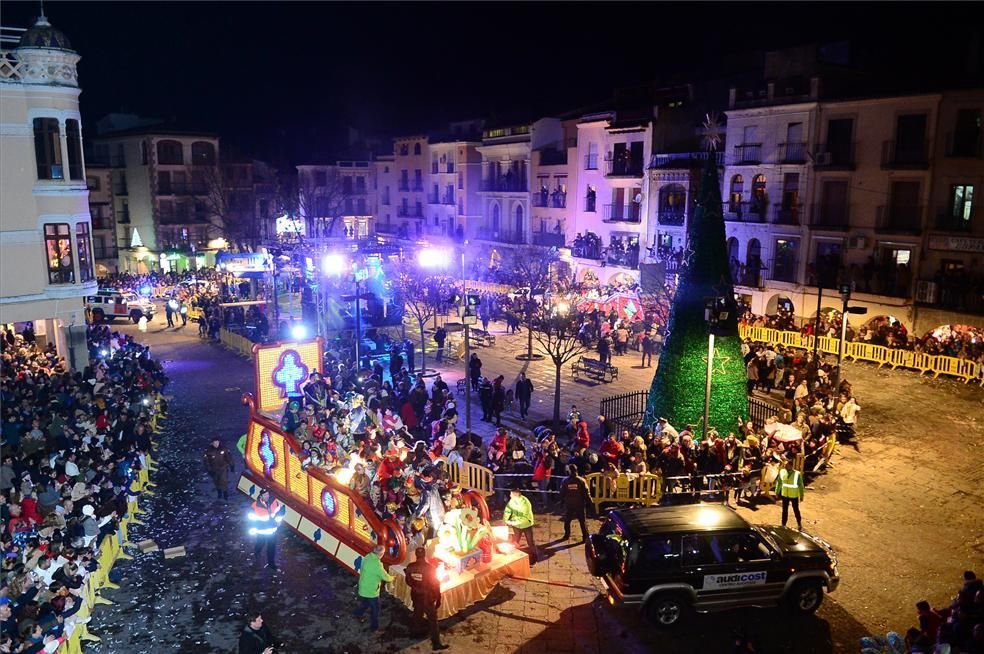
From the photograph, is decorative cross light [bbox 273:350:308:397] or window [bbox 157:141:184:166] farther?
window [bbox 157:141:184:166]

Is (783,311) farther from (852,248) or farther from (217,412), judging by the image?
(217,412)

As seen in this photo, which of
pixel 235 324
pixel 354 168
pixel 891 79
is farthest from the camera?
pixel 354 168

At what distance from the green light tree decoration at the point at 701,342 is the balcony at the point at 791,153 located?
61.1 feet

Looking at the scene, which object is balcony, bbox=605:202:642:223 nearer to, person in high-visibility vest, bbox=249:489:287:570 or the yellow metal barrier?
the yellow metal barrier

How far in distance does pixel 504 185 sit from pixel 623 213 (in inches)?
494

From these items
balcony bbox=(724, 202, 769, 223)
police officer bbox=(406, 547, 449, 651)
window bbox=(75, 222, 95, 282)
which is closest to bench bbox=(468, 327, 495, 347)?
balcony bbox=(724, 202, 769, 223)

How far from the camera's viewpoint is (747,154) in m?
37.4

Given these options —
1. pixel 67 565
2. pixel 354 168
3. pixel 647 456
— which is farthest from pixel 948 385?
pixel 354 168

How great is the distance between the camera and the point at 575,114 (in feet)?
163

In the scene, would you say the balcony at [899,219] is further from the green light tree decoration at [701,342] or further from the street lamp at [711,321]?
the street lamp at [711,321]

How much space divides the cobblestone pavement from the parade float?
0.46 meters

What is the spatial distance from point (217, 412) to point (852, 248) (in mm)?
27793

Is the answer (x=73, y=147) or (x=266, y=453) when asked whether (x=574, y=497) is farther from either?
(x=73, y=147)

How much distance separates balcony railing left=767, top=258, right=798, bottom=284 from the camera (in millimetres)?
35469
